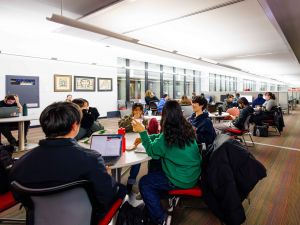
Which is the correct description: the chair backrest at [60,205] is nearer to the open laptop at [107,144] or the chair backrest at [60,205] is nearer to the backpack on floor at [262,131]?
the open laptop at [107,144]

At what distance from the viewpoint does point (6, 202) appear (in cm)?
171

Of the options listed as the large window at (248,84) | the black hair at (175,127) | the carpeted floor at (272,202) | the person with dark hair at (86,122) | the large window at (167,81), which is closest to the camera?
the black hair at (175,127)

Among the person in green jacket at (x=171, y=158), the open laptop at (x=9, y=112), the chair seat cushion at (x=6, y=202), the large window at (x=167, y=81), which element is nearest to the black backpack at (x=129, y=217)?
the person in green jacket at (x=171, y=158)

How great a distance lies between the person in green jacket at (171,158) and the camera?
6.32ft

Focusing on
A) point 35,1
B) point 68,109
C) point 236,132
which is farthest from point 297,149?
point 35,1

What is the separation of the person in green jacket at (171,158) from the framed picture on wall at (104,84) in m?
8.28

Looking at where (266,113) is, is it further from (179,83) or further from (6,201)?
(179,83)

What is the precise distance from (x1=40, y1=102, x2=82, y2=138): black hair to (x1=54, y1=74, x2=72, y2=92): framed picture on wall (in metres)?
7.56

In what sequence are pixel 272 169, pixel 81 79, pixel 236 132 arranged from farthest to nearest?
pixel 81 79
pixel 236 132
pixel 272 169

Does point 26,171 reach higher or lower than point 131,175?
higher

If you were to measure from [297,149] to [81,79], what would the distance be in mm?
7547

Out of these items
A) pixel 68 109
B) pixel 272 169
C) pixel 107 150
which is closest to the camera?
pixel 68 109

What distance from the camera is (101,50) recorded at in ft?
31.3

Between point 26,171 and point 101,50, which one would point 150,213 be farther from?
point 101,50
